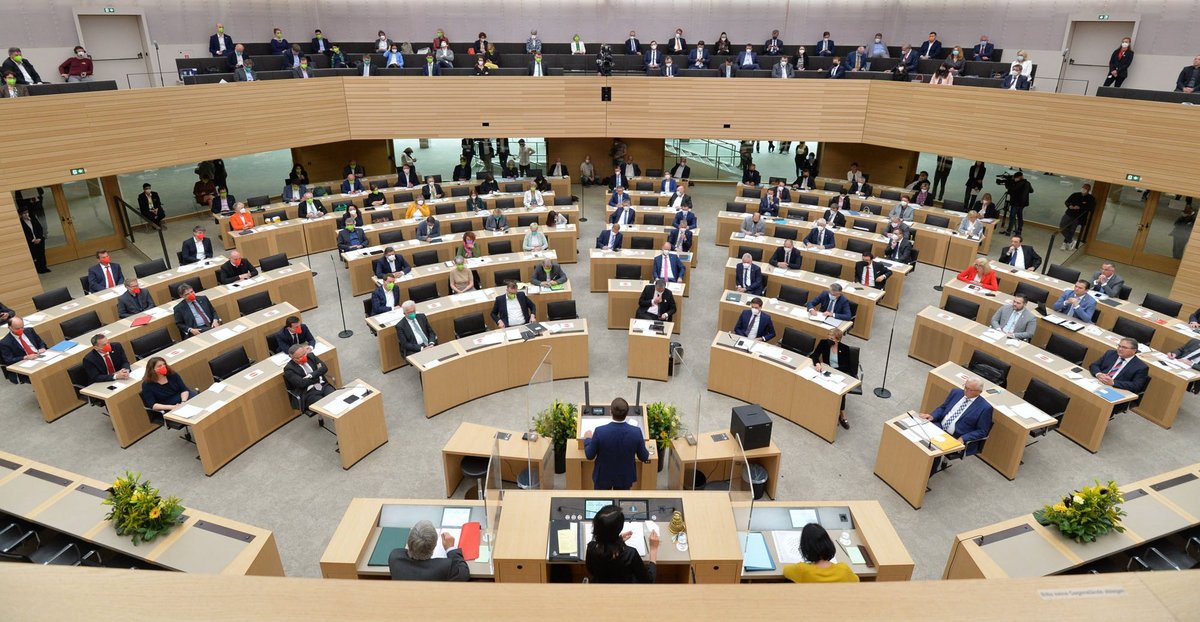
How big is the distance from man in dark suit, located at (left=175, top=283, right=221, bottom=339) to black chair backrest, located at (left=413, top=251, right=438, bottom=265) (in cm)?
357

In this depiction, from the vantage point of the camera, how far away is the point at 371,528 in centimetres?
559

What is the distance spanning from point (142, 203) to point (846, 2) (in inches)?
846

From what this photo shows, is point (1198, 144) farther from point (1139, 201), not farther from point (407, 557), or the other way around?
point (407, 557)

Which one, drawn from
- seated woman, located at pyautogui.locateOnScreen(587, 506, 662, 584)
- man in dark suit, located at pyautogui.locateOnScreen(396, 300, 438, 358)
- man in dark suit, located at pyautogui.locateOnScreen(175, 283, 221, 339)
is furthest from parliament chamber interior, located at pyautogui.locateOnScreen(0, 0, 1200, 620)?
man in dark suit, located at pyautogui.locateOnScreen(175, 283, 221, 339)

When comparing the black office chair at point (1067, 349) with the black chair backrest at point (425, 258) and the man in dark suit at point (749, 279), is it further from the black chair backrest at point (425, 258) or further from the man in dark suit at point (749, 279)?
the black chair backrest at point (425, 258)

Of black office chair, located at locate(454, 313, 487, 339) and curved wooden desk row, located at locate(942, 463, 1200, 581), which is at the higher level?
black office chair, located at locate(454, 313, 487, 339)

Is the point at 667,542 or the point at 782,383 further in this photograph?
the point at 782,383

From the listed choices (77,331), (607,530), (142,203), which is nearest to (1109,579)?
(607,530)

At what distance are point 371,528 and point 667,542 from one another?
2.51 meters

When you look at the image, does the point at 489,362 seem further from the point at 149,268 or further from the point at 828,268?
the point at 149,268

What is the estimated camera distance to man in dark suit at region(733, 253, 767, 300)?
11977mm

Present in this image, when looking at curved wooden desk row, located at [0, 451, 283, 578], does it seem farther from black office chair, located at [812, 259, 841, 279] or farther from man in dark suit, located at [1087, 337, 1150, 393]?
black office chair, located at [812, 259, 841, 279]

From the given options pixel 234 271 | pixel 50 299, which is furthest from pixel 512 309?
pixel 50 299

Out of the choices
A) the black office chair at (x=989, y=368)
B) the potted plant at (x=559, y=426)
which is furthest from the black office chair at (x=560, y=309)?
the black office chair at (x=989, y=368)
